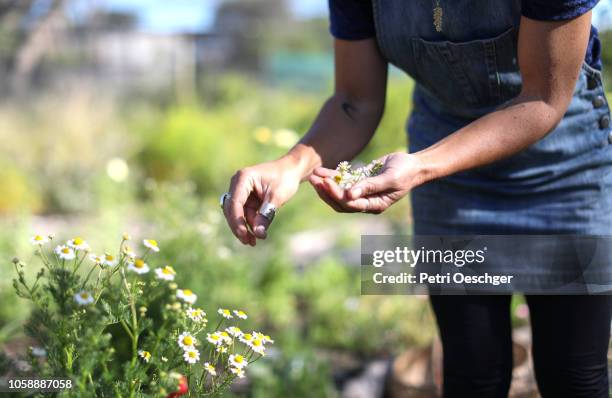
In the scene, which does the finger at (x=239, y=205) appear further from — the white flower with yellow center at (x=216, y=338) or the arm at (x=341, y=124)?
the white flower with yellow center at (x=216, y=338)

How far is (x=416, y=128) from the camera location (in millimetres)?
1873

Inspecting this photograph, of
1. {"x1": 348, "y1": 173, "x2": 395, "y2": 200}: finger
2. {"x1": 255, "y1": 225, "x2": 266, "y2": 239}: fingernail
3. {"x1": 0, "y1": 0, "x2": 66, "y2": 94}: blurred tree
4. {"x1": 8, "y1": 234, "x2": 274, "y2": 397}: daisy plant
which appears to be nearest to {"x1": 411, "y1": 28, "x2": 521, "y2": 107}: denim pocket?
{"x1": 348, "y1": 173, "x2": 395, "y2": 200}: finger

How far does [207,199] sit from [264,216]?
13.8ft

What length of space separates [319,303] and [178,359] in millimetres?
2444

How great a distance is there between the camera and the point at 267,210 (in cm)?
144

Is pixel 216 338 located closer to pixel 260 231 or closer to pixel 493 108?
pixel 260 231

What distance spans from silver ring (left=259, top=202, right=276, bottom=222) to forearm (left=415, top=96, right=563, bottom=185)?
0.31 m

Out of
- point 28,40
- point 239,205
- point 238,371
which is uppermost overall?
point 28,40

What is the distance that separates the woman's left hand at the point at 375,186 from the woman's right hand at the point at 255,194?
0.17 meters

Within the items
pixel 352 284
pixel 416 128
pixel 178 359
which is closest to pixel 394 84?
pixel 352 284

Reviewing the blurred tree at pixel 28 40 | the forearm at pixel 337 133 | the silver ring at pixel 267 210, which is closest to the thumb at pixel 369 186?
the silver ring at pixel 267 210

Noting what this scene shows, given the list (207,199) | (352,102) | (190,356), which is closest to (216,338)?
(190,356)

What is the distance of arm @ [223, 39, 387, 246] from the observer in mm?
1525

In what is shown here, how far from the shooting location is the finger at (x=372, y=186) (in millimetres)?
1259
